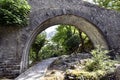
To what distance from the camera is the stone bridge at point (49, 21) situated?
30.7 feet

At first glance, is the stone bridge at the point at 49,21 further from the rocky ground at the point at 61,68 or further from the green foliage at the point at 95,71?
the green foliage at the point at 95,71

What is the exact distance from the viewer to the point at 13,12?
30.3 feet

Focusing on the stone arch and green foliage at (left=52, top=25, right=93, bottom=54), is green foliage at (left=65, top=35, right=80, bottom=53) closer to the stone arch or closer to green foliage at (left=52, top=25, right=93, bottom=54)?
green foliage at (left=52, top=25, right=93, bottom=54)

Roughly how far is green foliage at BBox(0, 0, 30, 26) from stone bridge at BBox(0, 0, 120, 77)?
506 mm

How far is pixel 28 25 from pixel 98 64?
4.33 metres

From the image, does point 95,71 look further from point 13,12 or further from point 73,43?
point 73,43

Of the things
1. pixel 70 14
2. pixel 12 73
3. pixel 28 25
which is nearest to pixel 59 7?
Answer: pixel 70 14

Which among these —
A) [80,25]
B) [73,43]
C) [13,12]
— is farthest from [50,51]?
[13,12]

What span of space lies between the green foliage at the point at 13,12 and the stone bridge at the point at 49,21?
0.51 metres

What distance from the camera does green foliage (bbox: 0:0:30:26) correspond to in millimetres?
9050

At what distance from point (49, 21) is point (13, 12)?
2.87 metres

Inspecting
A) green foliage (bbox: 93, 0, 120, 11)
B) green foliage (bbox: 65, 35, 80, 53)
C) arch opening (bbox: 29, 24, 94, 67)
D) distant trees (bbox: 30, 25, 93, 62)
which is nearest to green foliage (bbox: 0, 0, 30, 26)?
arch opening (bbox: 29, 24, 94, 67)

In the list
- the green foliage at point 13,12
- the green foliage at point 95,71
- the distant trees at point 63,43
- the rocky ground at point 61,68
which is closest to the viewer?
the green foliage at point 95,71

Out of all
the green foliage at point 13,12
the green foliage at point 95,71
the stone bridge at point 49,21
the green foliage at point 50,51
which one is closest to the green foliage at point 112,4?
the green foliage at point 50,51
